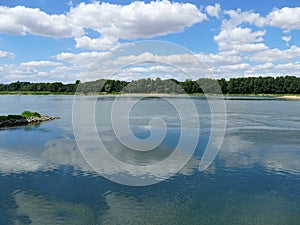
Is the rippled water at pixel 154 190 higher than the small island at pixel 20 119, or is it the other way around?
the small island at pixel 20 119

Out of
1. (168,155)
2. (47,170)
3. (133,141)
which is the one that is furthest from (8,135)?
(168,155)

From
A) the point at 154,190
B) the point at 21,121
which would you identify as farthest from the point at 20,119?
the point at 154,190

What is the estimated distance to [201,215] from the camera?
1255 cm

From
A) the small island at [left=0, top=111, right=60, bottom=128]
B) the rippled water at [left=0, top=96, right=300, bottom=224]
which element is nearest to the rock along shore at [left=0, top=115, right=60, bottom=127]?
the small island at [left=0, top=111, right=60, bottom=128]

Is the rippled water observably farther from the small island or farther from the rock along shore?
the small island

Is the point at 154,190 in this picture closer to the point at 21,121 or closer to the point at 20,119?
the point at 21,121

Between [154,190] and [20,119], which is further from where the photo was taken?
[20,119]

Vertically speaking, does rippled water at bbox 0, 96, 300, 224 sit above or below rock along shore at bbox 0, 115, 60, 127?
below

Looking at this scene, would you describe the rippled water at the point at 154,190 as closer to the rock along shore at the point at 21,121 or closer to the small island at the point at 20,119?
the rock along shore at the point at 21,121

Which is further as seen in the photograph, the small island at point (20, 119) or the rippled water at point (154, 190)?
the small island at point (20, 119)

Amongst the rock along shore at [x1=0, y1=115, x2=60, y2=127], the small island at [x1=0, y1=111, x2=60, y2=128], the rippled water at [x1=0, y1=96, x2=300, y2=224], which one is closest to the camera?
the rippled water at [x1=0, y1=96, x2=300, y2=224]

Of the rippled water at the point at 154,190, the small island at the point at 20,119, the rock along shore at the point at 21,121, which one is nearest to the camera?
the rippled water at the point at 154,190

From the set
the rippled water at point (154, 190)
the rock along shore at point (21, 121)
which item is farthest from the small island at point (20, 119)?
the rippled water at point (154, 190)

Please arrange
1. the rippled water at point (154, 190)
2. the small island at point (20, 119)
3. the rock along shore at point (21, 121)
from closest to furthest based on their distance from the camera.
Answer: the rippled water at point (154, 190)
the rock along shore at point (21, 121)
the small island at point (20, 119)
